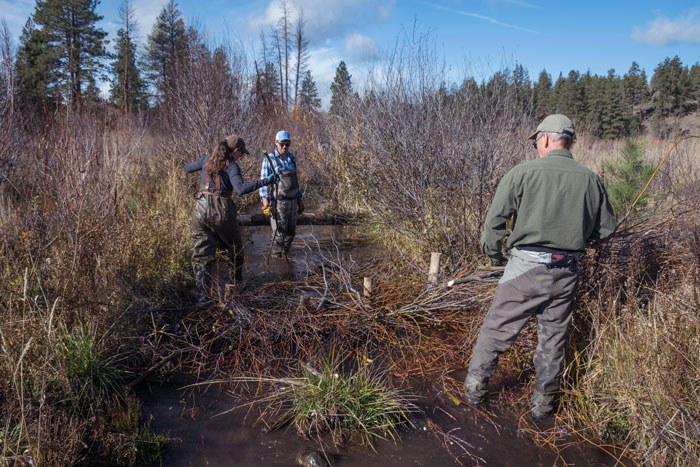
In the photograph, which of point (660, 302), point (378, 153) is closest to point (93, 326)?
point (660, 302)

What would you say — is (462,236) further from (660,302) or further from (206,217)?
(206,217)

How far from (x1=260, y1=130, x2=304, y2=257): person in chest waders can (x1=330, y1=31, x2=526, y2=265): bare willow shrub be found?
139 cm

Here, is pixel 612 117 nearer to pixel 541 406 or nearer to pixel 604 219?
pixel 604 219

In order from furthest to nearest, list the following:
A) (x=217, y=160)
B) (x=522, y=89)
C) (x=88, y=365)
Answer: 1. (x=522, y=89)
2. (x=217, y=160)
3. (x=88, y=365)

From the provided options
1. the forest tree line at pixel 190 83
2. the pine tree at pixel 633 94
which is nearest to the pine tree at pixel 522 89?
the forest tree line at pixel 190 83

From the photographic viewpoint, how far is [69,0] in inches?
661

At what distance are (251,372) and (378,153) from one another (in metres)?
4.97

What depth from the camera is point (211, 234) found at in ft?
17.6

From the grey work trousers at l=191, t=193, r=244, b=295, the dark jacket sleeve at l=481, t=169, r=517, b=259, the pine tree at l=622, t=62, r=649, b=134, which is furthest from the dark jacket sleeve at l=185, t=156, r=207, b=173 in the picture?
the pine tree at l=622, t=62, r=649, b=134

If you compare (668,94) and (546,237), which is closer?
(546,237)

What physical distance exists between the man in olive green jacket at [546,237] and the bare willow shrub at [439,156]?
2.54m

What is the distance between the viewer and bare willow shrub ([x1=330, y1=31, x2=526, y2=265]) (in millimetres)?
6125

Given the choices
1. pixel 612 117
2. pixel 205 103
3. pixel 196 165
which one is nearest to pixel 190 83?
pixel 205 103

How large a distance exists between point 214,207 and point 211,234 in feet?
1.16
